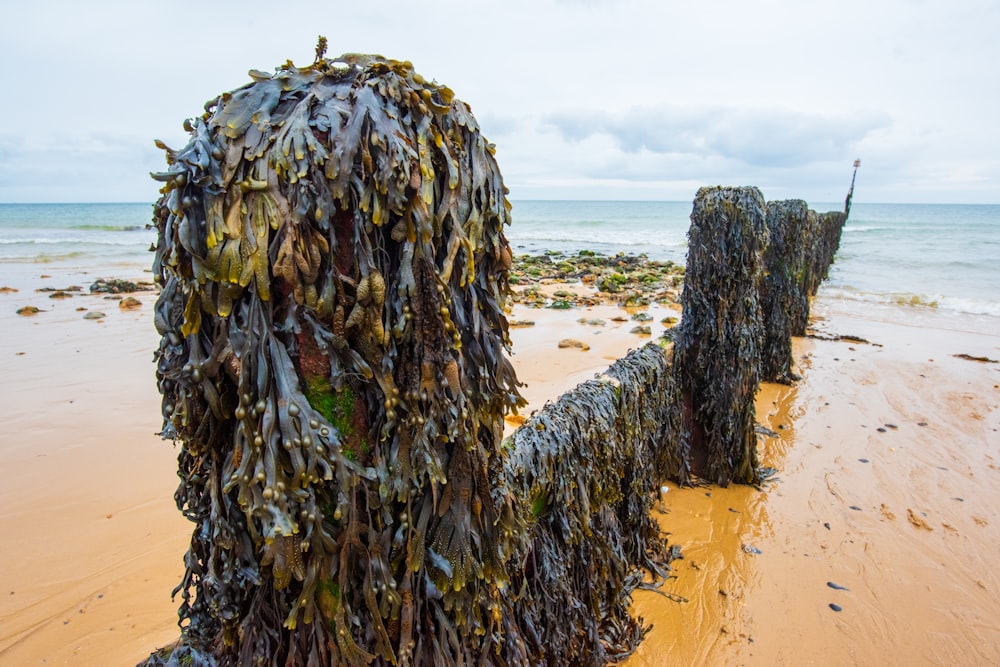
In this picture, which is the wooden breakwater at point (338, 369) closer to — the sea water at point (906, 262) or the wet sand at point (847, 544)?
the wet sand at point (847, 544)

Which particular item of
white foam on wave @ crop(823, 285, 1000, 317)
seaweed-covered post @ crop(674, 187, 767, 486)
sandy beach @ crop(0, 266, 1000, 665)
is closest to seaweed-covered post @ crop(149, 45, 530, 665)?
sandy beach @ crop(0, 266, 1000, 665)

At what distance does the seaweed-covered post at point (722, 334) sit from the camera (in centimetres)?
450

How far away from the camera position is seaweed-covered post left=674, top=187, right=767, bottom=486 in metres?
Result: 4.50

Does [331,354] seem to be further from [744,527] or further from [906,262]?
[906,262]

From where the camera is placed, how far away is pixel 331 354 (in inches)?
52.9

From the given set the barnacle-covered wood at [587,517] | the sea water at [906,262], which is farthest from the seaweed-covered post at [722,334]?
the sea water at [906,262]

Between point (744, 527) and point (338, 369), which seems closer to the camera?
point (338, 369)

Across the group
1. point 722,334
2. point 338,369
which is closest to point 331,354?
point 338,369

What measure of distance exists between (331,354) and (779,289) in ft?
Answer: 26.4

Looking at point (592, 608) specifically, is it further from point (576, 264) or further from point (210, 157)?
point (576, 264)

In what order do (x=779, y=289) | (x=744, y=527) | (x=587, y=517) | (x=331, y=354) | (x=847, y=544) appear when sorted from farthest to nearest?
(x=779, y=289) → (x=744, y=527) → (x=847, y=544) → (x=587, y=517) → (x=331, y=354)

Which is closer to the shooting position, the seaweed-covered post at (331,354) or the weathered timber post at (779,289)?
the seaweed-covered post at (331,354)

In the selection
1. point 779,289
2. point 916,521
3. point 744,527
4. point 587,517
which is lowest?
point 916,521

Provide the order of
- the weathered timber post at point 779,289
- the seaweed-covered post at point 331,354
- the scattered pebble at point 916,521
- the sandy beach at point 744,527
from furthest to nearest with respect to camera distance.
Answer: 1. the weathered timber post at point 779,289
2. the scattered pebble at point 916,521
3. the sandy beach at point 744,527
4. the seaweed-covered post at point 331,354
